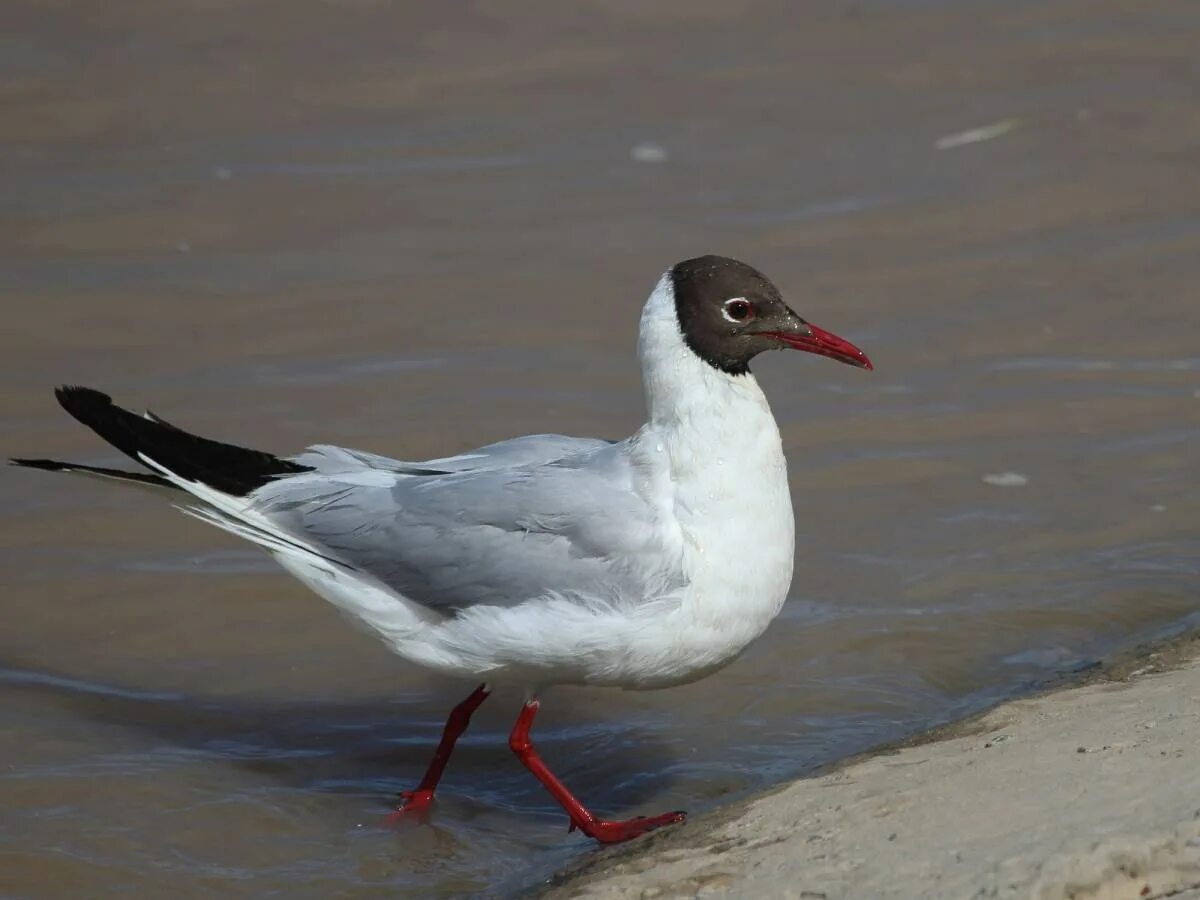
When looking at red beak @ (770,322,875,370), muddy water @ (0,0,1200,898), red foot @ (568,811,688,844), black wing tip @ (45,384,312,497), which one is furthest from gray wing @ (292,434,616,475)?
red foot @ (568,811,688,844)

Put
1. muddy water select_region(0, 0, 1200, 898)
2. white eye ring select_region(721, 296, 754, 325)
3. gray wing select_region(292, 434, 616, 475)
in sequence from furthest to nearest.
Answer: muddy water select_region(0, 0, 1200, 898) < gray wing select_region(292, 434, 616, 475) < white eye ring select_region(721, 296, 754, 325)

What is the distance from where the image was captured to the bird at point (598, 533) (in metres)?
4.69

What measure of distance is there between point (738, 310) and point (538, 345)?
296 cm

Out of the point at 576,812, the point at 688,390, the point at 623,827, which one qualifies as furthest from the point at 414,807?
the point at 688,390

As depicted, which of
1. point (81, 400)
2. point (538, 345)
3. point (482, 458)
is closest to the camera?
point (482, 458)

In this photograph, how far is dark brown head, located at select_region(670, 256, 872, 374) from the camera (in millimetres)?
4797

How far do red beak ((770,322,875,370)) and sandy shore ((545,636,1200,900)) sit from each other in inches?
40.0

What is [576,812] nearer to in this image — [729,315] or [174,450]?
[729,315]

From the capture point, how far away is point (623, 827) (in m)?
4.80

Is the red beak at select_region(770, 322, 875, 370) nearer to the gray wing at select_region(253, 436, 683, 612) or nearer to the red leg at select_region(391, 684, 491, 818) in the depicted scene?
the gray wing at select_region(253, 436, 683, 612)

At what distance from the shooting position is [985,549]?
6.43 m

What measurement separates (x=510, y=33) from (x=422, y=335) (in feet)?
9.53

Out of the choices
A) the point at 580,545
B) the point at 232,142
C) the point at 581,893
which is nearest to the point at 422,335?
the point at 232,142

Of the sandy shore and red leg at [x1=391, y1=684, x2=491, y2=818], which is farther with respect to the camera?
red leg at [x1=391, y1=684, x2=491, y2=818]
